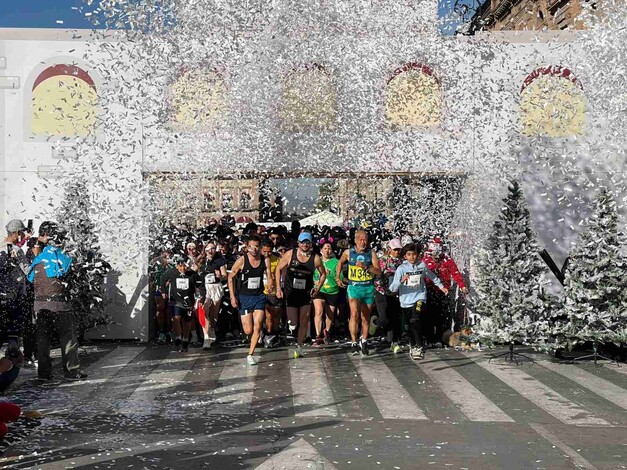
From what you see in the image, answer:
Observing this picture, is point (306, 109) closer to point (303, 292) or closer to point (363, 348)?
point (303, 292)

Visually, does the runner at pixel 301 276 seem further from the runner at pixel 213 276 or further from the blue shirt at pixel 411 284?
the blue shirt at pixel 411 284

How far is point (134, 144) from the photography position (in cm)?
1380

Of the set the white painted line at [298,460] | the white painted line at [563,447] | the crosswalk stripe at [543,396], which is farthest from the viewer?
the crosswalk stripe at [543,396]

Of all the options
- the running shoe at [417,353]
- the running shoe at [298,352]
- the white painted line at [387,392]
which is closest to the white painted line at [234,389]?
the running shoe at [298,352]

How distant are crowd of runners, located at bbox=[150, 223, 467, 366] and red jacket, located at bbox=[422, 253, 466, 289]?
2 centimetres

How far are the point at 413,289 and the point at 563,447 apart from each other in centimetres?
580

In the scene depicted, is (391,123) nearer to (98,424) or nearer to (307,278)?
(307,278)

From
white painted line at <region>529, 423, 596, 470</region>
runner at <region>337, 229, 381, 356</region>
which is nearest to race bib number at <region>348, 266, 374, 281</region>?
runner at <region>337, 229, 381, 356</region>

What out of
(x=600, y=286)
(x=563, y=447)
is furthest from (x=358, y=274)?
(x=563, y=447)

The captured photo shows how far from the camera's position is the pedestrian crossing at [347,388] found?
8.27 metres

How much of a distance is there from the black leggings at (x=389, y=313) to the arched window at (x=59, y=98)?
17.1 feet

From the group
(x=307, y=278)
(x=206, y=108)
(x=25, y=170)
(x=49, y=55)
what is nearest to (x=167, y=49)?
(x=206, y=108)

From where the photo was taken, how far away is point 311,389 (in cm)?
953

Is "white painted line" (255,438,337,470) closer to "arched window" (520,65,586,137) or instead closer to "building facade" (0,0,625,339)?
"building facade" (0,0,625,339)
